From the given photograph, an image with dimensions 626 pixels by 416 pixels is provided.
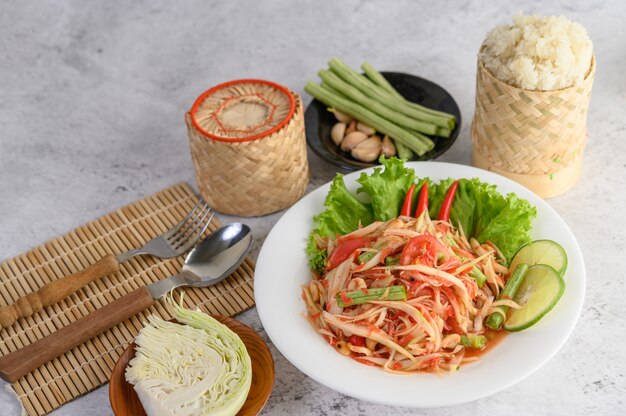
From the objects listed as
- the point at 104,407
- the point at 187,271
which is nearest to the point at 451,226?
the point at 187,271

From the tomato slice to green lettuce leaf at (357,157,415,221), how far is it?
14.6 inches

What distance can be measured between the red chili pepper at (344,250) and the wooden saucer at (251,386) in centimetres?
39

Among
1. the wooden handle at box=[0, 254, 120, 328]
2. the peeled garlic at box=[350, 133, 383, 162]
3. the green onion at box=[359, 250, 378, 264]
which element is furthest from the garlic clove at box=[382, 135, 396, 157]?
the wooden handle at box=[0, 254, 120, 328]

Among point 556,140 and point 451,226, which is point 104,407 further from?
point 556,140

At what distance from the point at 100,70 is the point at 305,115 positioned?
1.40 metres

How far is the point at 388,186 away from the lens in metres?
3.13

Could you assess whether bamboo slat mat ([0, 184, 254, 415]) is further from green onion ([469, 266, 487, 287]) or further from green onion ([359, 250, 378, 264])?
green onion ([469, 266, 487, 287])

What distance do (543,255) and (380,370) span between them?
74cm

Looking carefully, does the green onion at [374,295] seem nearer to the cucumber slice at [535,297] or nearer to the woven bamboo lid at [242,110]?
the cucumber slice at [535,297]

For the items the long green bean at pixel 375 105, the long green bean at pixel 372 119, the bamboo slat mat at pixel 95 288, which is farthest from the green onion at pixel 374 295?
the long green bean at pixel 375 105

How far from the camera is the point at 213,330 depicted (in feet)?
9.21

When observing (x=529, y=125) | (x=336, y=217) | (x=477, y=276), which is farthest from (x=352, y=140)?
(x=477, y=276)

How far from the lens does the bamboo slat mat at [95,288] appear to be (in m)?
2.97

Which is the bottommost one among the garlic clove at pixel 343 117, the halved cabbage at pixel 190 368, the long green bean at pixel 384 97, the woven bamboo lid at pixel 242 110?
the halved cabbage at pixel 190 368
